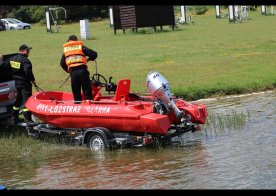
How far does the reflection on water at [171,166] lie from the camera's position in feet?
21.5

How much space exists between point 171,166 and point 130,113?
162 centimetres

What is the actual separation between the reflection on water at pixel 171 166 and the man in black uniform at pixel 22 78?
174cm

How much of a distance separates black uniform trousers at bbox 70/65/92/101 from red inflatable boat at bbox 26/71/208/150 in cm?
50

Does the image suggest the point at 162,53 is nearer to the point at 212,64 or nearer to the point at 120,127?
the point at 212,64

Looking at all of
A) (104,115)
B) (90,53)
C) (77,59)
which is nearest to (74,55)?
(77,59)

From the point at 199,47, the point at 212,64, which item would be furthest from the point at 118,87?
the point at 199,47

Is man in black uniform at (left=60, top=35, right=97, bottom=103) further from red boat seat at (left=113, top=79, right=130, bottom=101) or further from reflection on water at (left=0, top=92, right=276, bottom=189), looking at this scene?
reflection on water at (left=0, top=92, right=276, bottom=189)

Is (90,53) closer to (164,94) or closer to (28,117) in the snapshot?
(164,94)

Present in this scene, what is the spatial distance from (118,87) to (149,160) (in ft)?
6.92

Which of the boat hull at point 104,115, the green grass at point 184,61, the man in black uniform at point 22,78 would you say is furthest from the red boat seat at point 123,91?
the green grass at point 184,61

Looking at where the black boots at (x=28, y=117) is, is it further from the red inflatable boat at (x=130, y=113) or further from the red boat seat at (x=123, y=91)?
the red boat seat at (x=123, y=91)

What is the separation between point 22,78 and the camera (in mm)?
10727

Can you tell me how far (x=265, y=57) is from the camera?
76.2 ft

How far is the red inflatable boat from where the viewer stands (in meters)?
8.89
